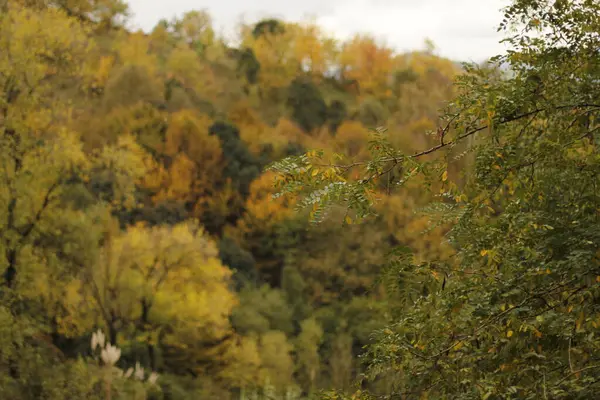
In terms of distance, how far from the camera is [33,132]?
50.5ft

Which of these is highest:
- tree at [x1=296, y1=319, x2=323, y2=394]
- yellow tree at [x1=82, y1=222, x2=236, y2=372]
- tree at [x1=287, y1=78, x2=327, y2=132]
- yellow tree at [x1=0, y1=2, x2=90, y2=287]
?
tree at [x1=287, y1=78, x2=327, y2=132]

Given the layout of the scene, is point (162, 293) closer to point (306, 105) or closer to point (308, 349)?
point (308, 349)

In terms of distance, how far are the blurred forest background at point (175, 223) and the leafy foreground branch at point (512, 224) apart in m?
0.36

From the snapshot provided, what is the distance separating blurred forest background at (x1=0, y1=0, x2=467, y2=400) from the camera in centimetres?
1493

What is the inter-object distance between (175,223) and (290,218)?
7241 mm

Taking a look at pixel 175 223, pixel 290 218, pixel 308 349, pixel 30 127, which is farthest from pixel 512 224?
pixel 290 218

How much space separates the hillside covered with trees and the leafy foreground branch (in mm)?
21

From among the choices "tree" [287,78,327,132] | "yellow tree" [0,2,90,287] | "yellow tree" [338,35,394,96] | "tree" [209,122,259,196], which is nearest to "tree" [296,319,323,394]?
"tree" [209,122,259,196]

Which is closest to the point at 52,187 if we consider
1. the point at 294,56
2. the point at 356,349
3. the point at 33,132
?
the point at 33,132

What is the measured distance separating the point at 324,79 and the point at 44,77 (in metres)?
49.0

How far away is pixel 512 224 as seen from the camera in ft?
15.7

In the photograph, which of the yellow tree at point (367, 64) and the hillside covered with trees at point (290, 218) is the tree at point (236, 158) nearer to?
the hillside covered with trees at point (290, 218)

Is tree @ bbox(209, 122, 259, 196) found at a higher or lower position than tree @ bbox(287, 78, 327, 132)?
lower

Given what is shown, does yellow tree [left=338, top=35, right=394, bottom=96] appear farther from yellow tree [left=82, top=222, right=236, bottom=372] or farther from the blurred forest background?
yellow tree [left=82, top=222, right=236, bottom=372]
